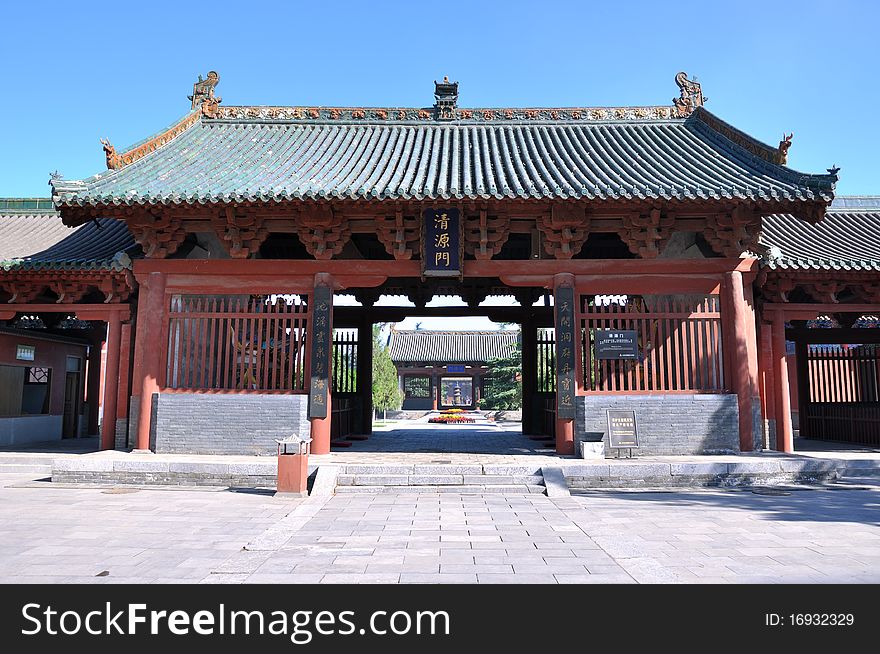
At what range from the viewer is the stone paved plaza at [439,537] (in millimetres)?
4820

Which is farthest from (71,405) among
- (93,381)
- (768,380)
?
(768,380)

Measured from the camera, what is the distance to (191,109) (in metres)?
15.4

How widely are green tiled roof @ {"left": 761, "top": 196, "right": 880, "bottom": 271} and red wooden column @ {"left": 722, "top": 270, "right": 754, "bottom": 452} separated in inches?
41.2

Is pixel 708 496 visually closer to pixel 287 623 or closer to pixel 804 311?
pixel 804 311

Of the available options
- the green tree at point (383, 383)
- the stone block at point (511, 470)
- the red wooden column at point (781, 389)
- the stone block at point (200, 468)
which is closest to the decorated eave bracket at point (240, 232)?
the stone block at point (200, 468)

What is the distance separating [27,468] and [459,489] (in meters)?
8.13

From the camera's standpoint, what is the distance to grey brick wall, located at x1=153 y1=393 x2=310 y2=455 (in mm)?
10820

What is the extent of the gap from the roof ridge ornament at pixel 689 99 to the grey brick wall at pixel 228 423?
1255 cm

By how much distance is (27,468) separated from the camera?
35.3 ft

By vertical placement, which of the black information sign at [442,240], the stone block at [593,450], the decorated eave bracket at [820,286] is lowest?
the stone block at [593,450]

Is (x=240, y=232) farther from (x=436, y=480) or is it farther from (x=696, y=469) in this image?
(x=696, y=469)

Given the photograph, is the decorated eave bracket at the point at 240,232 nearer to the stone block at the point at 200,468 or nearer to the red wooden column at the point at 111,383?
the red wooden column at the point at 111,383

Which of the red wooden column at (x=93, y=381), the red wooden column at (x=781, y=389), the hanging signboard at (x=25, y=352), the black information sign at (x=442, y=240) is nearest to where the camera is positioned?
the black information sign at (x=442, y=240)

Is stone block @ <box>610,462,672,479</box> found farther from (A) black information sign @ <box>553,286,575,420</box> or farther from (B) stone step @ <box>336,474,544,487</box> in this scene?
(A) black information sign @ <box>553,286,575,420</box>
